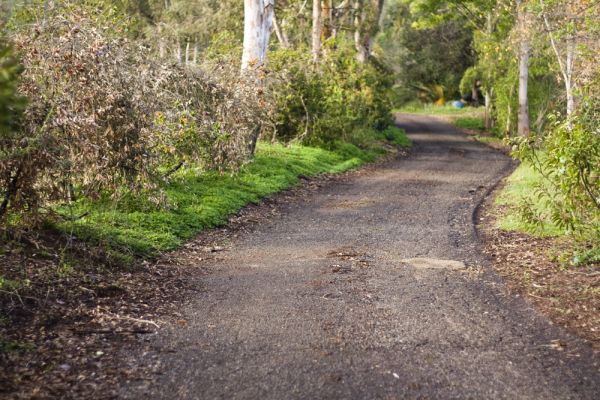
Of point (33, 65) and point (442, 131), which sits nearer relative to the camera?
point (33, 65)

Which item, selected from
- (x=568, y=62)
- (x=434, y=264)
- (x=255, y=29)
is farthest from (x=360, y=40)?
(x=434, y=264)

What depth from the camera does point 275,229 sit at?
1132 centimetres

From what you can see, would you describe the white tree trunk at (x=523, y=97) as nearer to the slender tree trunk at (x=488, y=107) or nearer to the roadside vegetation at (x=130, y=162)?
the slender tree trunk at (x=488, y=107)

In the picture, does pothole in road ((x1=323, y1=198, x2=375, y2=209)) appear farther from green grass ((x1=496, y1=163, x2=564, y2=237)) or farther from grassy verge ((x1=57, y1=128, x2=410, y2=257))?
green grass ((x1=496, y1=163, x2=564, y2=237))

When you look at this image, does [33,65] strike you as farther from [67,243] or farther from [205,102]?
[205,102]

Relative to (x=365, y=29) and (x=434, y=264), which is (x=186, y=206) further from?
(x=365, y=29)

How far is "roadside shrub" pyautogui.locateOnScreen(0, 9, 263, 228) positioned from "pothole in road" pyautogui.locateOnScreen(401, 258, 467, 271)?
3515 millimetres

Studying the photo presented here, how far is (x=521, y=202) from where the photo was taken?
10367 millimetres

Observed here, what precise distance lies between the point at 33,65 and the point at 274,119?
11.8 m

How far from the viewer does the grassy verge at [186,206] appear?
8.88 m

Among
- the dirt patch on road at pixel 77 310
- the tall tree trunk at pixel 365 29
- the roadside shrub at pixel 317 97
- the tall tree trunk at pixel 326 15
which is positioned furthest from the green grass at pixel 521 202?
the tall tree trunk at pixel 365 29

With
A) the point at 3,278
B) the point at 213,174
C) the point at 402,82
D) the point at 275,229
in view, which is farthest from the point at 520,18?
the point at 402,82

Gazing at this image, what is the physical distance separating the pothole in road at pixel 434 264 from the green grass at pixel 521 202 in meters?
1.27

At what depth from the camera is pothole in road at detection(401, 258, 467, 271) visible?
870 centimetres
